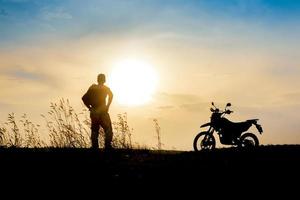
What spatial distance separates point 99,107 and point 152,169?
492 cm

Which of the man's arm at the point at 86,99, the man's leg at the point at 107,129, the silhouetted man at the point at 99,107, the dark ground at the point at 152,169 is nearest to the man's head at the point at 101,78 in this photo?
the silhouetted man at the point at 99,107

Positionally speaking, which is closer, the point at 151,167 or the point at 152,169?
the point at 152,169

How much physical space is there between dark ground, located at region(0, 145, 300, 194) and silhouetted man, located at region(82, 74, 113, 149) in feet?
7.85

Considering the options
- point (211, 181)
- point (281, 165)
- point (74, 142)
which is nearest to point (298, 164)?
point (281, 165)

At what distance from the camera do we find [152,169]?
9.14 metres

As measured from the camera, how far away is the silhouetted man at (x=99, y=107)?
13.5 meters

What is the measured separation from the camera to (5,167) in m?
9.59

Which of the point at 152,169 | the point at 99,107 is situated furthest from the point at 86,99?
the point at 152,169

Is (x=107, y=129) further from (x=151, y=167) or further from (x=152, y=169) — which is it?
(x=152, y=169)

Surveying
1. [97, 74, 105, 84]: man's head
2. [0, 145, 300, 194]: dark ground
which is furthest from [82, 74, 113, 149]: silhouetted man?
[0, 145, 300, 194]: dark ground

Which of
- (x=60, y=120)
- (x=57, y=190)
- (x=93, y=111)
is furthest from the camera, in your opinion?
(x=60, y=120)

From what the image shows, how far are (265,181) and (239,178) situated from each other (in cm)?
46

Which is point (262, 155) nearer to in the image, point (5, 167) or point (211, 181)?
Answer: point (211, 181)

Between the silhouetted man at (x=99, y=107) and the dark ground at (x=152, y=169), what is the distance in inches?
94.2
